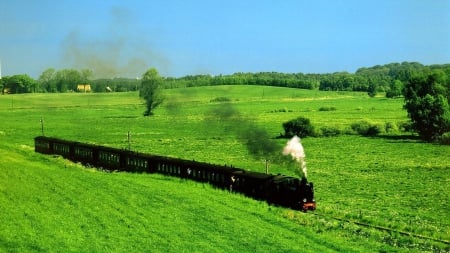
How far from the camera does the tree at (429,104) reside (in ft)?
260

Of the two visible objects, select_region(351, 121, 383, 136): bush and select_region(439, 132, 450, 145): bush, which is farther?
select_region(351, 121, 383, 136): bush

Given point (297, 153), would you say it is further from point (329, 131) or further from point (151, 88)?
point (151, 88)

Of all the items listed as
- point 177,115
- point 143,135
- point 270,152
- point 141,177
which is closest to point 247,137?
point 270,152

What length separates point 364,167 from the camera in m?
51.7

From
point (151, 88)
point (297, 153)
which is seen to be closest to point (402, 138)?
point (297, 153)

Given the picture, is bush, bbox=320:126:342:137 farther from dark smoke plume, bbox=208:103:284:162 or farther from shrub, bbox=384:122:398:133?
dark smoke plume, bbox=208:103:284:162

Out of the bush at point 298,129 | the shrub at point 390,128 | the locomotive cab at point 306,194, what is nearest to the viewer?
the locomotive cab at point 306,194

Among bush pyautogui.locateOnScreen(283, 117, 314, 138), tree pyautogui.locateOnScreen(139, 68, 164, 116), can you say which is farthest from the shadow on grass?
tree pyautogui.locateOnScreen(139, 68, 164, 116)

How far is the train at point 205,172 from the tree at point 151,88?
47.9m

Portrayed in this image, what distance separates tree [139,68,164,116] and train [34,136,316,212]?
4791 centimetres

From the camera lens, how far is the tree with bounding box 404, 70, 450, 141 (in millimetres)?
79375

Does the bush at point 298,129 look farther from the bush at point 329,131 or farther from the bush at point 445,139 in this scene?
the bush at point 445,139

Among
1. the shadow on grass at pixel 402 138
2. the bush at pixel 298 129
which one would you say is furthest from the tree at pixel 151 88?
the shadow on grass at pixel 402 138

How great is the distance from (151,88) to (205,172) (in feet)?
243
